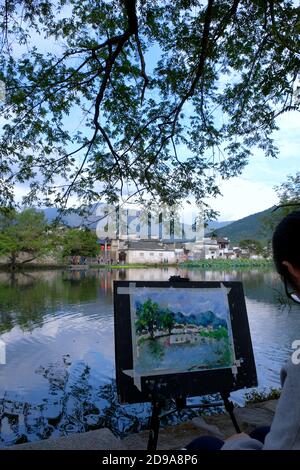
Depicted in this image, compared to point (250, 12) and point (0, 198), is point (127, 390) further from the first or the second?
point (250, 12)

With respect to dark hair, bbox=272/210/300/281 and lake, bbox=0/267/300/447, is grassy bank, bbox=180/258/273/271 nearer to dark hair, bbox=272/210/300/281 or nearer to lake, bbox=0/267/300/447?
lake, bbox=0/267/300/447

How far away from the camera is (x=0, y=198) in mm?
5160

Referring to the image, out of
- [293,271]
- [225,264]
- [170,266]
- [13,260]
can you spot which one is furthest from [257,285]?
[13,260]

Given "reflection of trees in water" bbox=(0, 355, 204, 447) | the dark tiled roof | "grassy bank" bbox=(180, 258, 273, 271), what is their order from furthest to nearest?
the dark tiled roof → "grassy bank" bbox=(180, 258, 273, 271) → "reflection of trees in water" bbox=(0, 355, 204, 447)

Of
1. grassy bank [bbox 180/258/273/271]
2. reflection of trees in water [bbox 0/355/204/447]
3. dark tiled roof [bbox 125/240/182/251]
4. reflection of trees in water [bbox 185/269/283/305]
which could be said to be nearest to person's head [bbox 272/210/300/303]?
reflection of trees in water [bbox 0/355/204/447]

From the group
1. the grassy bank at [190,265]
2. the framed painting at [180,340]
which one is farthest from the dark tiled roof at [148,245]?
the framed painting at [180,340]

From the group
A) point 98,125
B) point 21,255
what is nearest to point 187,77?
point 98,125

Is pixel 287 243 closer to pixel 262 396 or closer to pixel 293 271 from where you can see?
pixel 293 271

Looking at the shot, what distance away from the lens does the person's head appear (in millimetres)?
815

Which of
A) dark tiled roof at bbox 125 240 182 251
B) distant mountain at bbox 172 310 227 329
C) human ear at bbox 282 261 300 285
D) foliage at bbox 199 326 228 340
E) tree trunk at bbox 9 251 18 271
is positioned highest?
dark tiled roof at bbox 125 240 182 251

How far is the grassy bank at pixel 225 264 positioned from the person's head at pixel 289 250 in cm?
3912
